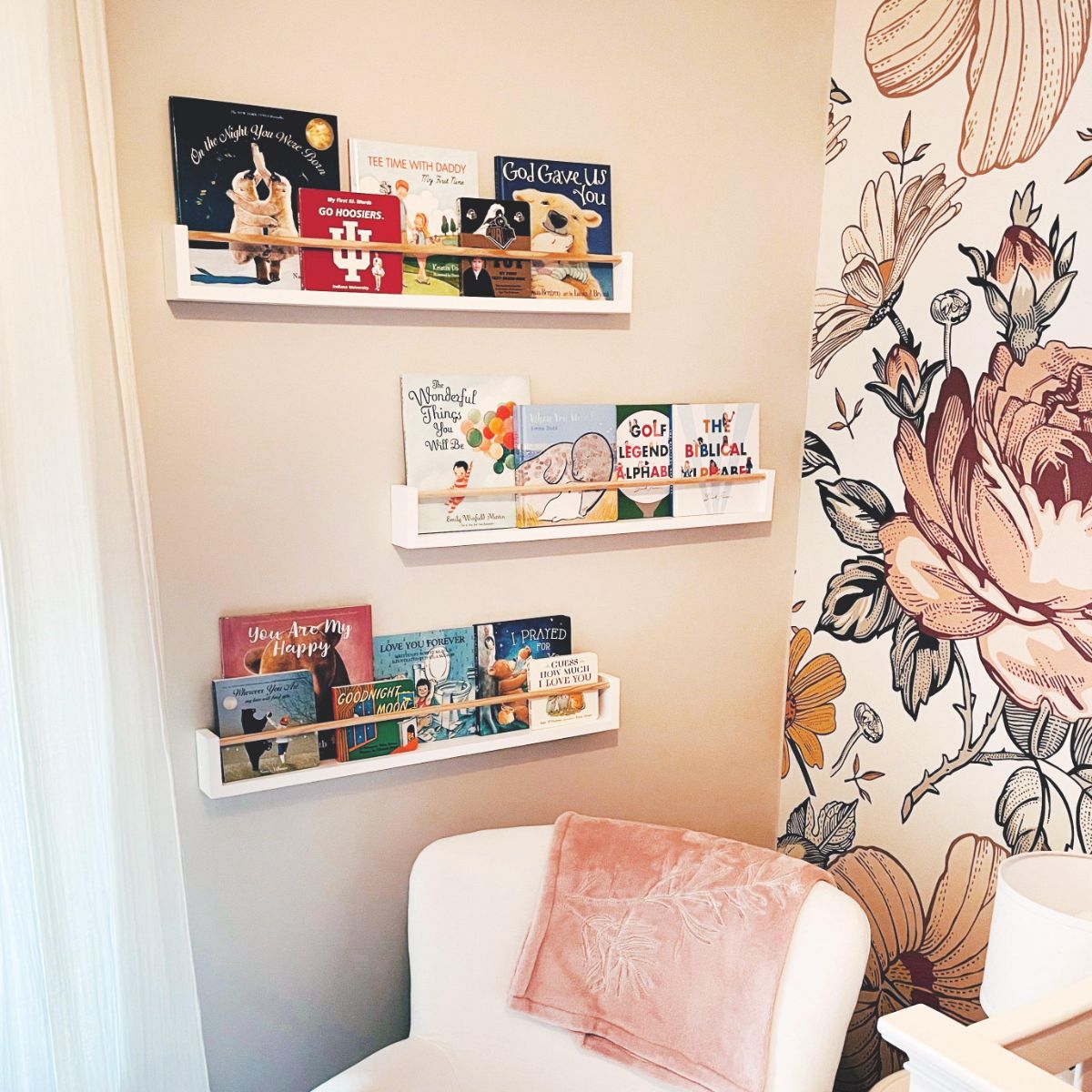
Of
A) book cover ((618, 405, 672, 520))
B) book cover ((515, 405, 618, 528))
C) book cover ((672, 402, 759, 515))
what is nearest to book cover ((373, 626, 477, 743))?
book cover ((515, 405, 618, 528))

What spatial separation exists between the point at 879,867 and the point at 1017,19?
1.62 meters

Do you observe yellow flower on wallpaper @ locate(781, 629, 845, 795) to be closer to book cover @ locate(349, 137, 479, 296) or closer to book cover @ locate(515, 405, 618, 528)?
book cover @ locate(515, 405, 618, 528)

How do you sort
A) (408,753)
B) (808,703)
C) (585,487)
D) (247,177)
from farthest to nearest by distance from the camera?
(808,703)
(585,487)
(408,753)
(247,177)

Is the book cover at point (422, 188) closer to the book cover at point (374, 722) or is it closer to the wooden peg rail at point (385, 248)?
the wooden peg rail at point (385, 248)

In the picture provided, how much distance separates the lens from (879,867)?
7.03 ft

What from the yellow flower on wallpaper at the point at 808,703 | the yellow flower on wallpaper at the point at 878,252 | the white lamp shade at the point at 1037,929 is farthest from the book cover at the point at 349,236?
the white lamp shade at the point at 1037,929

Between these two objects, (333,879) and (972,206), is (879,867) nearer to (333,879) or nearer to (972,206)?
(333,879)

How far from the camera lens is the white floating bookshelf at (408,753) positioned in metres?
1.64

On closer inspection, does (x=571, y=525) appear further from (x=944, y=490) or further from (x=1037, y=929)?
(x=1037, y=929)

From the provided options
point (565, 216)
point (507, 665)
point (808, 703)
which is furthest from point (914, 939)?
point (565, 216)

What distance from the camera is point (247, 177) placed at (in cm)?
159

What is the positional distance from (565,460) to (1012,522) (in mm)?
801

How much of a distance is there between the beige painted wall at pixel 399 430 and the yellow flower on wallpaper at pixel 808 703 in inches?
1.6

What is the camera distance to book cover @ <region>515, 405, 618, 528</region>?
188cm
